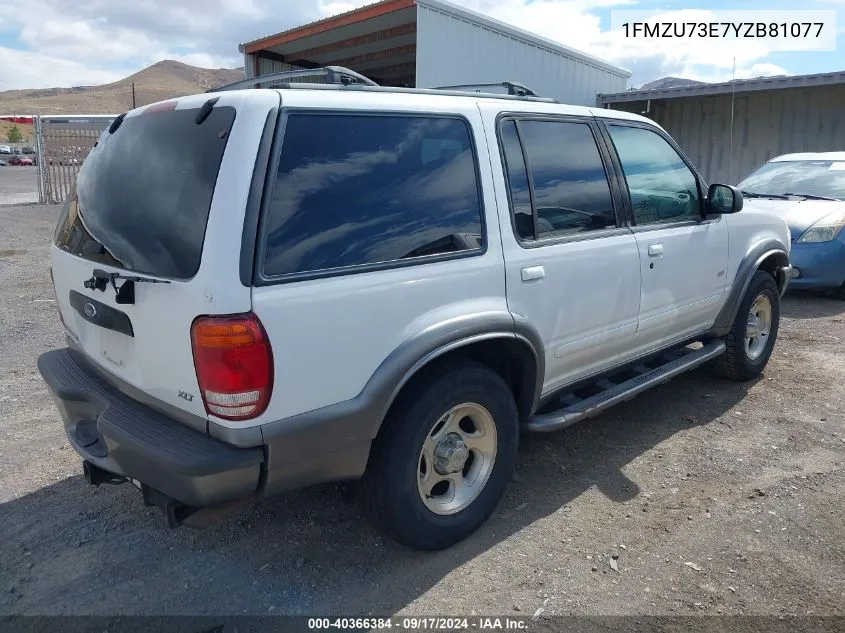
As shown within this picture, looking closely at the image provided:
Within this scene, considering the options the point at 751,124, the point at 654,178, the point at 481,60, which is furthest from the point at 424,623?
the point at 751,124

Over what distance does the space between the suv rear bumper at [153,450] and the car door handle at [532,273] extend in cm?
146

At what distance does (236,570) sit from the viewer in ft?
9.61

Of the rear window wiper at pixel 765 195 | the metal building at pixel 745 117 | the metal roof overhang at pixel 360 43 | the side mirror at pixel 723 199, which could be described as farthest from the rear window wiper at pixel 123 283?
the metal building at pixel 745 117

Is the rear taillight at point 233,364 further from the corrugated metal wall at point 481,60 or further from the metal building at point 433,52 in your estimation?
the corrugated metal wall at point 481,60

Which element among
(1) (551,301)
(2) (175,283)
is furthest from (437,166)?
(2) (175,283)

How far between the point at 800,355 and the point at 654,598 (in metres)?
4.06

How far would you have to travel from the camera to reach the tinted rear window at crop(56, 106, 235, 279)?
7.87ft

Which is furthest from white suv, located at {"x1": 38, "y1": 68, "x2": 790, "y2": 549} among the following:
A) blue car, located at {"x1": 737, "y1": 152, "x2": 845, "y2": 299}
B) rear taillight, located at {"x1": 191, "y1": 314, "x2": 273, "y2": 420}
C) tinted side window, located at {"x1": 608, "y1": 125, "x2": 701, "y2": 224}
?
blue car, located at {"x1": 737, "y1": 152, "x2": 845, "y2": 299}

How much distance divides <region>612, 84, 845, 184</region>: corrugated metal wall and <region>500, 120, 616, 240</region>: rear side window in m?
11.1

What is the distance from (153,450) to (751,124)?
1448 cm

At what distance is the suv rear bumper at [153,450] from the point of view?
7.56ft

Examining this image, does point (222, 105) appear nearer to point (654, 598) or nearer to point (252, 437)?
point (252, 437)

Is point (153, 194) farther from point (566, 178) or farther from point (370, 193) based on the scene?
point (566, 178)

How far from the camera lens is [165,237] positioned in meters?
2.47
